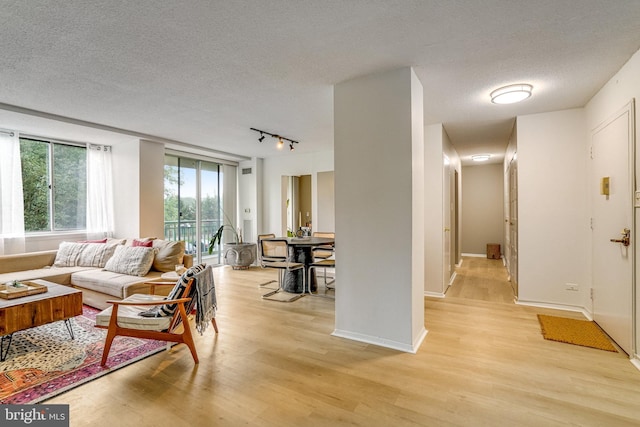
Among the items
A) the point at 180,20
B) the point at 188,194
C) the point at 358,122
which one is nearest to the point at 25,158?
the point at 188,194

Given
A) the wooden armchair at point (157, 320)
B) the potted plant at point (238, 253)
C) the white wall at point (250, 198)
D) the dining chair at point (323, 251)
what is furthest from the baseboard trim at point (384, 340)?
the white wall at point (250, 198)

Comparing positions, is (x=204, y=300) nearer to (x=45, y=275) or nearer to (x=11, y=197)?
(x=45, y=275)

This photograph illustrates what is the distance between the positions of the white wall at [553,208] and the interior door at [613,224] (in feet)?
0.94

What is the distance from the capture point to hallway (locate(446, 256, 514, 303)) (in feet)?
14.7

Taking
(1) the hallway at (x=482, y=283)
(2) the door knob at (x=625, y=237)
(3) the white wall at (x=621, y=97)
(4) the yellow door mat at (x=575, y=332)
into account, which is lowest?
(1) the hallway at (x=482, y=283)

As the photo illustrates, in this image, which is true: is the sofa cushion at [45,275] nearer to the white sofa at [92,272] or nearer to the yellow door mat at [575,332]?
the white sofa at [92,272]

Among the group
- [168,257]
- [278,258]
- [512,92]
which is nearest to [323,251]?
[278,258]

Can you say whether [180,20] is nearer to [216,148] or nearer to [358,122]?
[358,122]

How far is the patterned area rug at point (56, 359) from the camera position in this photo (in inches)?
84.4

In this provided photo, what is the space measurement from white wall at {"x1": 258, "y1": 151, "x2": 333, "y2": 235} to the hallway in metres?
3.25

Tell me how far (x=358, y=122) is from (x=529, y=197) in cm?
276

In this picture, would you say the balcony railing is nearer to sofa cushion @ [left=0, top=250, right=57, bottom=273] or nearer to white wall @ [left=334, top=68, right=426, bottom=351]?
sofa cushion @ [left=0, top=250, right=57, bottom=273]

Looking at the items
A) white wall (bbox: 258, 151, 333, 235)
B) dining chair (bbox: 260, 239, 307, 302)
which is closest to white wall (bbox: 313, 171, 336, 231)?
white wall (bbox: 258, 151, 333, 235)

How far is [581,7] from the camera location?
6.24 ft
